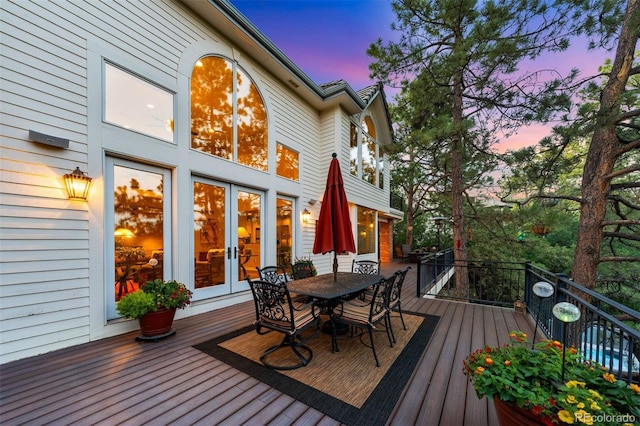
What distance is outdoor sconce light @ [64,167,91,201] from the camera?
10.1 feet

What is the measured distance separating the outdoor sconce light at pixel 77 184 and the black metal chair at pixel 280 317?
2586mm

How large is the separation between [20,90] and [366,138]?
28.4ft

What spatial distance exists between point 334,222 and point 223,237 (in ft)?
8.59

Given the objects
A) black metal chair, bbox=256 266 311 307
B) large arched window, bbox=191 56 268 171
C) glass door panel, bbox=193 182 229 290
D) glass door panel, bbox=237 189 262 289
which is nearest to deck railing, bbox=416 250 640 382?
black metal chair, bbox=256 266 311 307

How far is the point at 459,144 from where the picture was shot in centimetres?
736

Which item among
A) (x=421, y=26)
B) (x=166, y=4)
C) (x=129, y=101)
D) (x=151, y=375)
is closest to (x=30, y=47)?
(x=129, y=101)

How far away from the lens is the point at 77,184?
3123 mm

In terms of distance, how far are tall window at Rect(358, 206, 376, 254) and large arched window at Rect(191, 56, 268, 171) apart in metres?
4.70

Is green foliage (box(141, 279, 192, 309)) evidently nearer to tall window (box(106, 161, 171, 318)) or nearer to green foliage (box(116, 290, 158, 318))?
green foliage (box(116, 290, 158, 318))

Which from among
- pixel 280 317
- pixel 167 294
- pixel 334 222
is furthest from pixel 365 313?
pixel 167 294

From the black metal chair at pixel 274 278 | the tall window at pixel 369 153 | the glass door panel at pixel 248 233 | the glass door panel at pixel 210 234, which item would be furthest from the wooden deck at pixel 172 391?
the tall window at pixel 369 153

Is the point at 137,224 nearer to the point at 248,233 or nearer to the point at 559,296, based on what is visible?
the point at 248,233

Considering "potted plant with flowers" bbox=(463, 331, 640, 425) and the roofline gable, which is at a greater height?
the roofline gable

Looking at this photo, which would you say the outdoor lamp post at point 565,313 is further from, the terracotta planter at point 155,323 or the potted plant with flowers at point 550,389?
the terracotta planter at point 155,323
